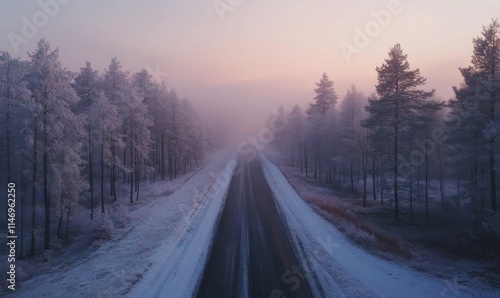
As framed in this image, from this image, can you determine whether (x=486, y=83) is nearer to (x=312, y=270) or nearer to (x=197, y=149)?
(x=312, y=270)

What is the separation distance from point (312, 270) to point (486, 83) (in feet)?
59.8

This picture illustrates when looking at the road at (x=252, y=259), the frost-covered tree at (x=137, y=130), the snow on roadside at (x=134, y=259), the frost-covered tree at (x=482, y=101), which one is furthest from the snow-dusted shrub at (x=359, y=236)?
the frost-covered tree at (x=137, y=130)

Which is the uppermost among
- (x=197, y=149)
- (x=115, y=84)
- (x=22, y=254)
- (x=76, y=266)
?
(x=115, y=84)

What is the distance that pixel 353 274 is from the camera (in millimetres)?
14250

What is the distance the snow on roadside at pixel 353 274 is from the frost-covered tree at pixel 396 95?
11856mm

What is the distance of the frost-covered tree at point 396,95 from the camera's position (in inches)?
1064

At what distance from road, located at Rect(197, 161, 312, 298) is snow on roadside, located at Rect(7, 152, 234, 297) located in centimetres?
86

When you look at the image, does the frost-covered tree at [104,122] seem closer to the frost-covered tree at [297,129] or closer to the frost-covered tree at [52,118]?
the frost-covered tree at [52,118]

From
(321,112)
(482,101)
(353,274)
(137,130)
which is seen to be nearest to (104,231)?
(353,274)

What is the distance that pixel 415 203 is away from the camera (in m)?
37.4

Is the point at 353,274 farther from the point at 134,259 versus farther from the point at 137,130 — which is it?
the point at 137,130

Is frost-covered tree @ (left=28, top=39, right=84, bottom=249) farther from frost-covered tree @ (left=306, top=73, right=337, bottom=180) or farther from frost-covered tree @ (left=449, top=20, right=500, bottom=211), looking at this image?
frost-covered tree @ (left=306, top=73, right=337, bottom=180)

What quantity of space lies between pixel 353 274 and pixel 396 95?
17845 millimetres

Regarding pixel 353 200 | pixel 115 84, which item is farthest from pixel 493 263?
pixel 115 84
